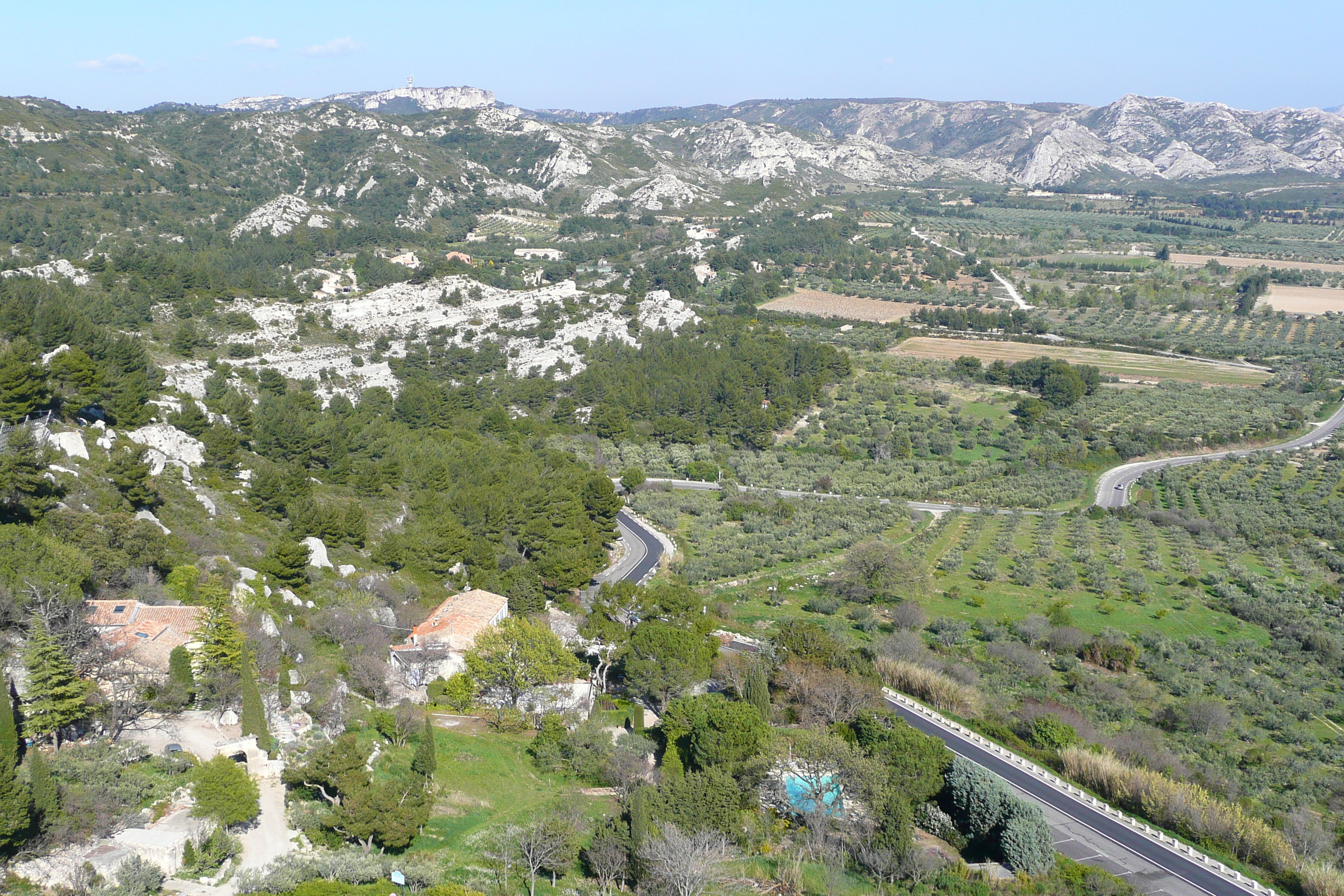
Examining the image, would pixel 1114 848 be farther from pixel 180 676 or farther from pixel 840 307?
pixel 840 307

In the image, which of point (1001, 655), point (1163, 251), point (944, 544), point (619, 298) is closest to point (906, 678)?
point (1001, 655)

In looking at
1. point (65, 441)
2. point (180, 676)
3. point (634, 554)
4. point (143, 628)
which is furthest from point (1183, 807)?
point (65, 441)

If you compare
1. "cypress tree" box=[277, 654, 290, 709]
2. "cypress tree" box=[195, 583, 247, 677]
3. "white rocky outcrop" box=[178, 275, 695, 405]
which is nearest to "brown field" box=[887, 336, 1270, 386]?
"white rocky outcrop" box=[178, 275, 695, 405]

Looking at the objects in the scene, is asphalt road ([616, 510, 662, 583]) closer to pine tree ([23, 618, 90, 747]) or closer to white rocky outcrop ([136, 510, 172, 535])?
white rocky outcrop ([136, 510, 172, 535])

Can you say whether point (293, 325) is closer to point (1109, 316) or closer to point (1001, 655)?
point (1001, 655)

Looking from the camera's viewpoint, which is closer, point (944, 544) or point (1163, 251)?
point (944, 544)

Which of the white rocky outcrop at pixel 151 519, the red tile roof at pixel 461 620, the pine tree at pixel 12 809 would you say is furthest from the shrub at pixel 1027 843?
Result: the white rocky outcrop at pixel 151 519

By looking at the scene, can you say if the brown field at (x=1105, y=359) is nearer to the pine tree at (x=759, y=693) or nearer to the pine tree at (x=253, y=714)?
the pine tree at (x=759, y=693)
